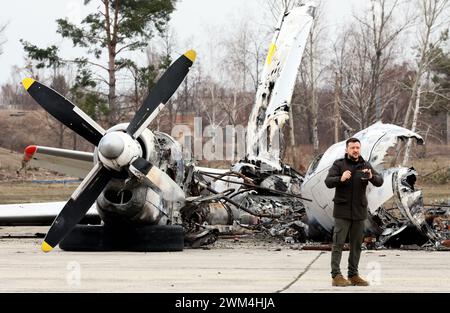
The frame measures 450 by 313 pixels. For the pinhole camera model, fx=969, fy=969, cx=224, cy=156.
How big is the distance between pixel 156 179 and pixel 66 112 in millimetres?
1922

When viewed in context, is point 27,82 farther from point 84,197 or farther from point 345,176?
point 345,176

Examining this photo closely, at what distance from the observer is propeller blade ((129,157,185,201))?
15.2 meters

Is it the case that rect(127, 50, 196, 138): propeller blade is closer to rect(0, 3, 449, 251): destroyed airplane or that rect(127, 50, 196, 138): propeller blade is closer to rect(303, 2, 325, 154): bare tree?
rect(0, 3, 449, 251): destroyed airplane

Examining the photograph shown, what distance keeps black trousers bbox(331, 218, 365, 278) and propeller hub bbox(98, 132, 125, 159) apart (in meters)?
4.96

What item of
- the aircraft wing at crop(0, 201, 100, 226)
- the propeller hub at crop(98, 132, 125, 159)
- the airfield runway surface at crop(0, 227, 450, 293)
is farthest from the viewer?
the aircraft wing at crop(0, 201, 100, 226)

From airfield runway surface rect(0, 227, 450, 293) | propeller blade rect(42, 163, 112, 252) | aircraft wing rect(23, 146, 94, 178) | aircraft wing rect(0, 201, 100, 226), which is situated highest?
aircraft wing rect(23, 146, 94, 178)

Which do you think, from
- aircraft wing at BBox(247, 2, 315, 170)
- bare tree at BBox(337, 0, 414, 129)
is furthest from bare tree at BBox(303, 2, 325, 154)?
aircraft wing at BBox(247, 2, 315, 170)

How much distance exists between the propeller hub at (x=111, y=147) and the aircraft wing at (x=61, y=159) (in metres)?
1.70

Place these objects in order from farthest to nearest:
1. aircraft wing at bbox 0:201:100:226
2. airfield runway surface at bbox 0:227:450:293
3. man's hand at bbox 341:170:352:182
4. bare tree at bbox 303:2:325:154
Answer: bare tree at bbox 303:2:325:154
aircraft wing at bbox 0:201:100:226
man's hand at bbox 341:170:352:182
airfield runway surface at bbox 0:227:450:293

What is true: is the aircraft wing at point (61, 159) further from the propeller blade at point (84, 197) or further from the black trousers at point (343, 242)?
the black trousers at point (343, 242)

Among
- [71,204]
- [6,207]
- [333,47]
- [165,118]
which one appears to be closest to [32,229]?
[6,207]

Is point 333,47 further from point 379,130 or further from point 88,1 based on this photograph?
point 379,130

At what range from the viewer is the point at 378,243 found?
16781 millimetres
